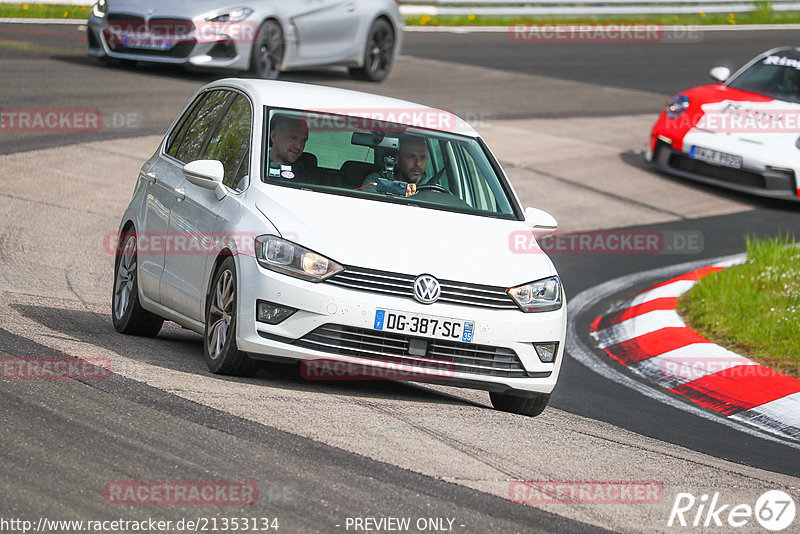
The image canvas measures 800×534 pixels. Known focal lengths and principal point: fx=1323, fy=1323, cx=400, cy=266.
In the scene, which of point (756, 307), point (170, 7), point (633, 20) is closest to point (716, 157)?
point (756, 307)

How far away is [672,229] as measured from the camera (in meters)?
13.6

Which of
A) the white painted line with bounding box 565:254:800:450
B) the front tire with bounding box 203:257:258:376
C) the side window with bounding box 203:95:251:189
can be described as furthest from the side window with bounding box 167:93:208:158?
the white painted line with bounding box 565:254:800:450

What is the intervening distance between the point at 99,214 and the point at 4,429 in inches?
265

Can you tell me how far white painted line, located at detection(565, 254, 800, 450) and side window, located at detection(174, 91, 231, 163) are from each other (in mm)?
3052

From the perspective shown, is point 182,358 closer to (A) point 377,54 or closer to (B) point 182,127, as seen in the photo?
(B) point 182,127

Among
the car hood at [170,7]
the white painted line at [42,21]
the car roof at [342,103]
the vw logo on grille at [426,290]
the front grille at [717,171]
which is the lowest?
the front grille at [717,171]

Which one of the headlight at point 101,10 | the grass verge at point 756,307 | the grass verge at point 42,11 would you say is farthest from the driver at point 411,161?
the grass verge at point 42,11

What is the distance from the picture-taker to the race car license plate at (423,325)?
251 inches

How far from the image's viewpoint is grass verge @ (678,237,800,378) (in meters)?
9.15

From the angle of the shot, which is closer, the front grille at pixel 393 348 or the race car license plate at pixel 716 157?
the front grille at pixel 393 348

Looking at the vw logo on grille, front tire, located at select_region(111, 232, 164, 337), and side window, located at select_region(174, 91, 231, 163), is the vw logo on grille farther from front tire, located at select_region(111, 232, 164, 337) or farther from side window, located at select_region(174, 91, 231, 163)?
front tire, located at select_region(111, 232, 164, 337)

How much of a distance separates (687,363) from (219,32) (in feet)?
31.4

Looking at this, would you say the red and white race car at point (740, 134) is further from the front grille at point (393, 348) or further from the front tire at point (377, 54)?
the front grille at point (393, 348)

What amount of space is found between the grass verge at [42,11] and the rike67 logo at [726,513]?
18.7m
